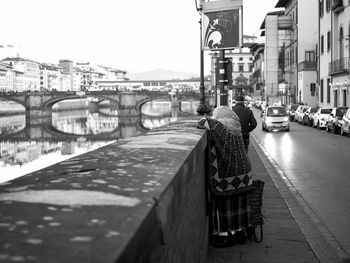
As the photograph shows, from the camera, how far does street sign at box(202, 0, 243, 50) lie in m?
11.5

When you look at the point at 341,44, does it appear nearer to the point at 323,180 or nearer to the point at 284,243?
the point at 323,180

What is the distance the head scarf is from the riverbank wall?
2315 millimetres

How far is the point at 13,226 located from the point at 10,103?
397 ft

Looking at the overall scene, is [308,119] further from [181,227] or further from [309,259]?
[181,227]

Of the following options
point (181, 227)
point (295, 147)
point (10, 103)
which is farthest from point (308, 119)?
point (10, 103)

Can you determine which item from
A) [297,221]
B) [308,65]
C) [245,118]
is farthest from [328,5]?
[297,221]

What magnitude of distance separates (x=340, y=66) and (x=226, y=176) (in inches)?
1636

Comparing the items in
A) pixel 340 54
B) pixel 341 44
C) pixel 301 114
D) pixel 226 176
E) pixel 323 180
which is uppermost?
pixel 341 44

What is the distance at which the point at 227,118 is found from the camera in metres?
5.51

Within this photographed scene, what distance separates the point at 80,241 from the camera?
1456 millimetres

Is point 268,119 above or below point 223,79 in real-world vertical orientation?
below

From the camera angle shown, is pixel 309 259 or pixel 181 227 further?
pixel 309 259

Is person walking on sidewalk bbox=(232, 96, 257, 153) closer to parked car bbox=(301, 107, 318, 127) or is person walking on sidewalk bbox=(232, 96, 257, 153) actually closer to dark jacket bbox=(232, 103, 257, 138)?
dark jacket bbox=(232, 103, 257, 138)

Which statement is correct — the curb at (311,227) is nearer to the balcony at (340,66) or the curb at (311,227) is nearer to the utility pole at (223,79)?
the utility pole at (223,79)
